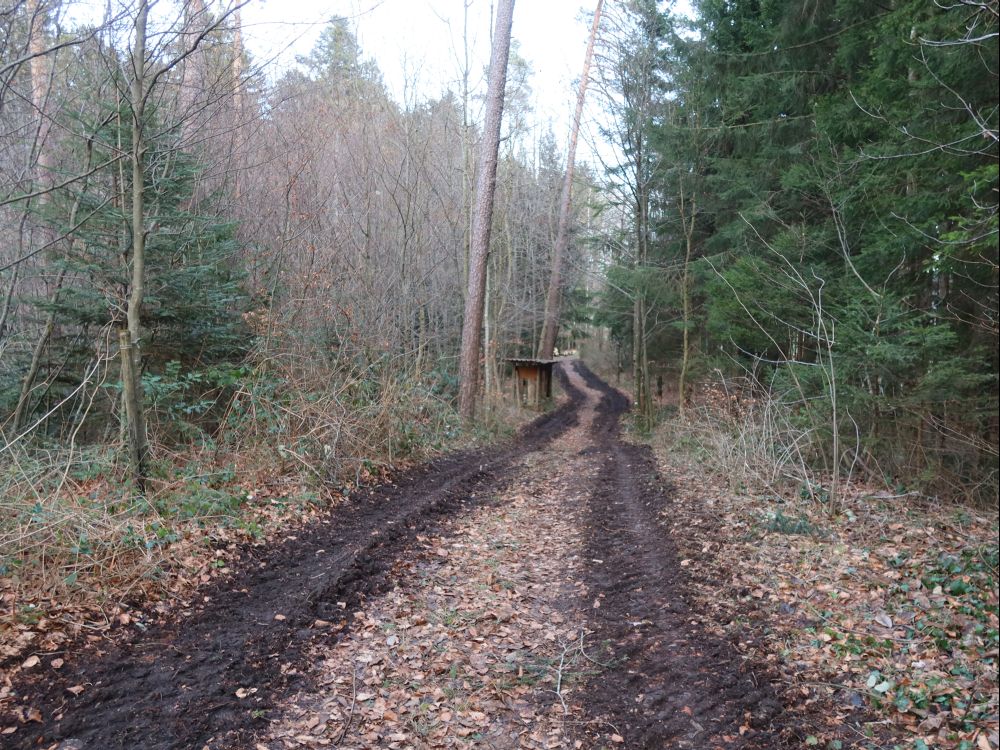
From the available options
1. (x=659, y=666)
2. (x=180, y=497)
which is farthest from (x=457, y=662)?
(x=180, y=497)

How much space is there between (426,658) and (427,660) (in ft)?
0.08

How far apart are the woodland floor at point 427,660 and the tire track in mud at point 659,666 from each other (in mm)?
13

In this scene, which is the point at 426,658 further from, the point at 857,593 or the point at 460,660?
the point at 857,593

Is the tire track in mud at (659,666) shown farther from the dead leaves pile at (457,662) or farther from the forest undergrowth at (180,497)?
the forest undergrowth at (180,497)

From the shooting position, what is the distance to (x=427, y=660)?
4.27m

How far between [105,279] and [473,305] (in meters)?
7.04

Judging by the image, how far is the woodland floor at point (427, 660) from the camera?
11.0 feet

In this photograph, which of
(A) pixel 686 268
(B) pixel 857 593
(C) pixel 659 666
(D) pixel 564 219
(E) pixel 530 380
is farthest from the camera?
(D) pixel 564 219

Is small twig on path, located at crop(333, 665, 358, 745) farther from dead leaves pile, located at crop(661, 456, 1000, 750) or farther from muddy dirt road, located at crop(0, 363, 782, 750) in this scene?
dead leaves pile, located at crop(661, 456, 1000, 750)

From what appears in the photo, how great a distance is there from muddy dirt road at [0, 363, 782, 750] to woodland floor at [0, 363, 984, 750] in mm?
13

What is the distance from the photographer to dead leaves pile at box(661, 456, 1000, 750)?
339 cm

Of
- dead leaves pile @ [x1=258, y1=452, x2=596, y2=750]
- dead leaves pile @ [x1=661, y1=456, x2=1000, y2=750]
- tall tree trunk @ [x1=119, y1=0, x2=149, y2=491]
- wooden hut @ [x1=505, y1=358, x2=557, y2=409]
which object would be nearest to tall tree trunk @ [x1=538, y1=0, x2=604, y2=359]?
wooden hut @ [x1=505, y1=358, x2=557, y2=409]

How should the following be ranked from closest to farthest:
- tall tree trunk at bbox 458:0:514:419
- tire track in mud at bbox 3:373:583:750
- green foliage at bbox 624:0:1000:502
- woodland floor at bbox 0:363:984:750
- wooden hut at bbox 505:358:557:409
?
tire track in mud at bbox 3:373:583:750
woodland floor at bbox 0:363:984:750
green foliage at bbox 624:0:1000:502
tall tree trunk at bbox 458:0:514:419
wooden hut at bbox 505:358:557:409

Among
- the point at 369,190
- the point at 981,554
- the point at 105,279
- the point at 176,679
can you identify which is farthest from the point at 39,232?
the point at 981,554
